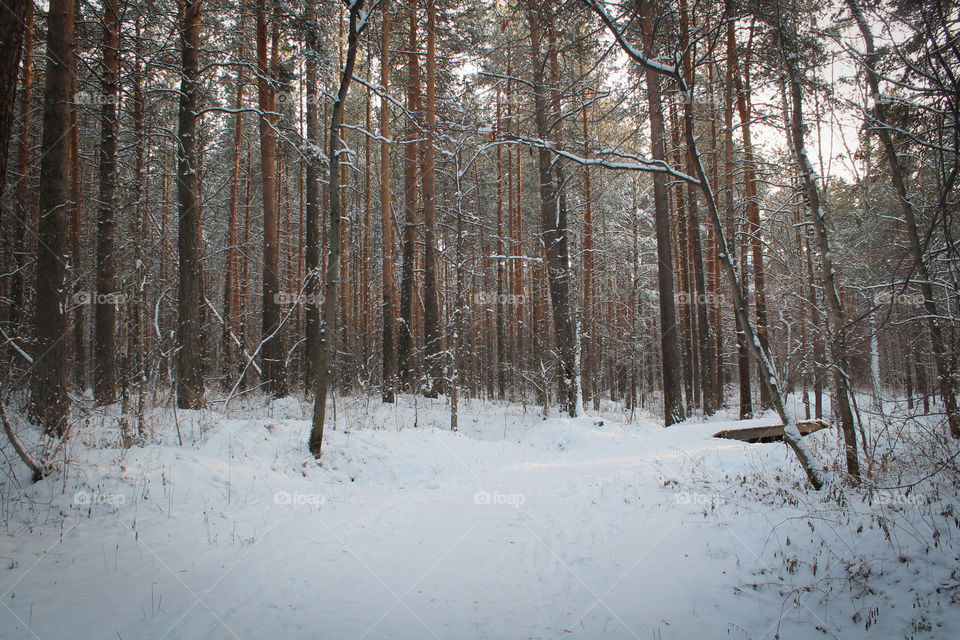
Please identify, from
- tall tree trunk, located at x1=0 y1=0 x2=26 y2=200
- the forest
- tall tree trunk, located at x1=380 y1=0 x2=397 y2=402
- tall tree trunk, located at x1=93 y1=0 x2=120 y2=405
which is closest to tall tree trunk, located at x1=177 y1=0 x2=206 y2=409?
the forest

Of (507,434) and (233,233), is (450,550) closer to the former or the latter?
(507,434)

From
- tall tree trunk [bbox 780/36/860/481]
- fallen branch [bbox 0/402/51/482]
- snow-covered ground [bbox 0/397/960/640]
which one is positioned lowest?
snow-covered ground [bbox 0/397/960/640]

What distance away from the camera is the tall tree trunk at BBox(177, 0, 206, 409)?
833 centimetres

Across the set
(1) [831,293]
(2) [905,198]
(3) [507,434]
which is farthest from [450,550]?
(2) [905,198]

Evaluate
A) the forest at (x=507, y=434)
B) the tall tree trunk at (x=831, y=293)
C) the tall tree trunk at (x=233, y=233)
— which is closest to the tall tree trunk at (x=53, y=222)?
the forest at (x=507, y=434)

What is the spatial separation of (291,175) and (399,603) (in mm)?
25599

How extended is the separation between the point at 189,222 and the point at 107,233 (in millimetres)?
2117

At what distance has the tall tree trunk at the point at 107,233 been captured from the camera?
8.15 meters

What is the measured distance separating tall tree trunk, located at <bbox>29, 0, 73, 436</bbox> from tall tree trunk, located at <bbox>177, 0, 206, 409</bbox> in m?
1.65

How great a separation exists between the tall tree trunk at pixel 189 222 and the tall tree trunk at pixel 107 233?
107 cm

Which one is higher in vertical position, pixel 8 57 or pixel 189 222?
pixel 189 222

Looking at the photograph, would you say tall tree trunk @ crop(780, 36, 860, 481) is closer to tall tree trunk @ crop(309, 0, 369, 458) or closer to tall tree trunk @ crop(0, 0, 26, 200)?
tall tree trunk @ crop(309, 0, 369, 458)

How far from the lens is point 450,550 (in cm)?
431

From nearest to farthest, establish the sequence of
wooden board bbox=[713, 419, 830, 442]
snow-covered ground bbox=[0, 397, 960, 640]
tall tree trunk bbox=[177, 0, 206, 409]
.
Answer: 1. snow-covered ground bbox=[0, 397, 960, 640]
2. tall tree trunk bbox=[177, 0, 206, 409]
3. wooden board bbox=[713, 419, 830, 442]
